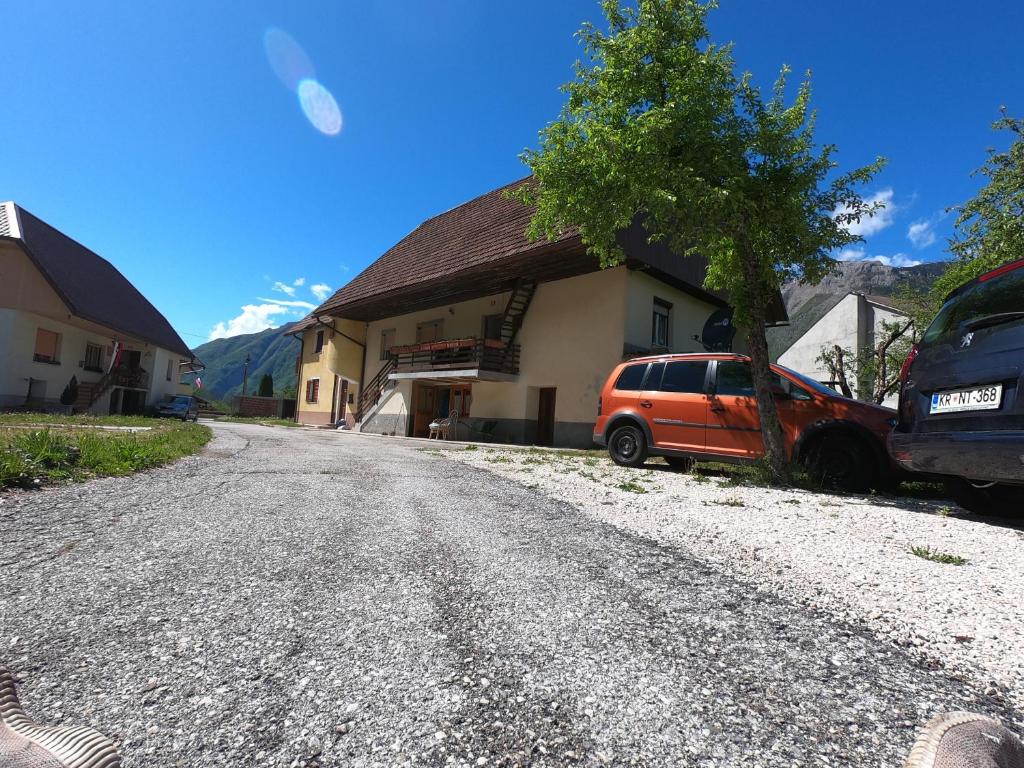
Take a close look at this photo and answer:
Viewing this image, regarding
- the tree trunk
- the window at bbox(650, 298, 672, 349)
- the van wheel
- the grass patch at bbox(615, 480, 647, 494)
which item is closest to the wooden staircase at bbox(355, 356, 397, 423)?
the window at bbox(650, 298, 672, 349)

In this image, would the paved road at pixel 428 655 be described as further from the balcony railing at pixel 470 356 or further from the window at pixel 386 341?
the window at pixel 386 341

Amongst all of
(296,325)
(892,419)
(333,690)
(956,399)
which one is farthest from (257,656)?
(296,325)

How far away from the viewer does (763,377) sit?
20.6 ft

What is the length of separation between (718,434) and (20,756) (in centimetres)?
736

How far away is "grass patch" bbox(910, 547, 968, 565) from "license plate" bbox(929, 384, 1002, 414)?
1.03m

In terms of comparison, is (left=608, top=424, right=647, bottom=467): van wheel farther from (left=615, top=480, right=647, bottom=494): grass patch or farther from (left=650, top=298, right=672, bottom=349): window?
(left=650, top=298, right=672, bottom=349): window

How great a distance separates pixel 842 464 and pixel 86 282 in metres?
33.7

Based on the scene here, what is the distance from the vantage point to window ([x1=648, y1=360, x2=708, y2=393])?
741 cm

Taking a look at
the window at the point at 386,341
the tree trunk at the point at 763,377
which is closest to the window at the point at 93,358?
the window at the point at 386,341

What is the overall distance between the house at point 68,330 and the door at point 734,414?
26721mm

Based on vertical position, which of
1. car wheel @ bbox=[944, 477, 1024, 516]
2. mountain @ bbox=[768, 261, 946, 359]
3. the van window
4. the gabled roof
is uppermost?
mountain @ bbox=[768, 261, 946, 359]

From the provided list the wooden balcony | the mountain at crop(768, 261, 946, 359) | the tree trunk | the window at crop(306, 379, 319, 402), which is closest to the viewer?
the tree trunk

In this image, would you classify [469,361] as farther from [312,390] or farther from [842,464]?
[312,390]

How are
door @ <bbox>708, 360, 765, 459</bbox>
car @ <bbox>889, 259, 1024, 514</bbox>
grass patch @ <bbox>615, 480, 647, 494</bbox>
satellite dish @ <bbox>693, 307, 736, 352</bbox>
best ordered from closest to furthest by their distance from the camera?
1. car @ <bbox>889, 259, 1024, 514</bbox>
2. grass patch @ <bbox>615, 480, 647, 494</bbox>
3. door @ <bbox>708, 360, 765, 459</bbox>
4. satellite dish @ <bbox>693, 307, 736, 352</bbox>
